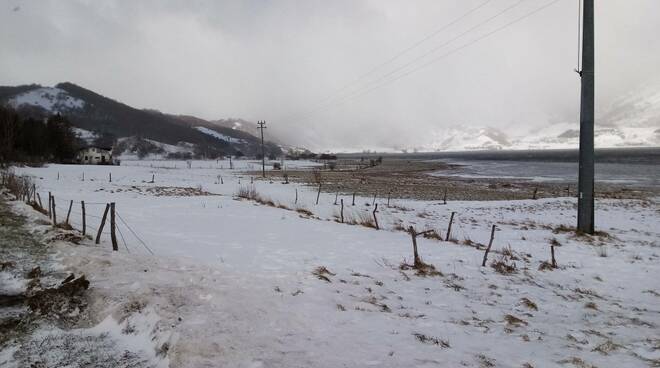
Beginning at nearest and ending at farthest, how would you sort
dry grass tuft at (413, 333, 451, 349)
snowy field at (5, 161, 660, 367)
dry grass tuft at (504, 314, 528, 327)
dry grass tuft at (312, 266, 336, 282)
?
snowy field at (5, 161, 660, 367)
dry grass tuft at (413, 333, 451, 349)
dry grass tuft at (504, 314, 528, 327)
dry grass tuft at (312, 266, 336, 282)

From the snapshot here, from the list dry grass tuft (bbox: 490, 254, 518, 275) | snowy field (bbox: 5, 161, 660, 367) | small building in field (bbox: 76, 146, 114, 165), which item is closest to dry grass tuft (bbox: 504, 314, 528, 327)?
snowy field (bbox: 5, 161, 660, 367)

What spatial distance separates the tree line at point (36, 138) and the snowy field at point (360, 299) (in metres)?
53.9

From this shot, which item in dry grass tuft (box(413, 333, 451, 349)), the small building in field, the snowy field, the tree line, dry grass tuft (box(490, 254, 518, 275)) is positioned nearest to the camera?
the snowy field

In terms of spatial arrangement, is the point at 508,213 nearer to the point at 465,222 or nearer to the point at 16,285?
the point at 465,222

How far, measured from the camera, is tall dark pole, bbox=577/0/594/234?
15.3 metres

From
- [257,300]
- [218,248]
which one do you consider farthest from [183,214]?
[257,300]

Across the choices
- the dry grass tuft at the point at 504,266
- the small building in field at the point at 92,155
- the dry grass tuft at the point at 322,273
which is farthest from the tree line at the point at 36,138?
the dry grass tuft at the point at 504,266

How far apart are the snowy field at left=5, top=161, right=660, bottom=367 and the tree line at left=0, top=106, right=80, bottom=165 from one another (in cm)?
5388

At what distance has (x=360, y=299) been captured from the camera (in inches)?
269

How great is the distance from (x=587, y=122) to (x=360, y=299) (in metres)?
14.9

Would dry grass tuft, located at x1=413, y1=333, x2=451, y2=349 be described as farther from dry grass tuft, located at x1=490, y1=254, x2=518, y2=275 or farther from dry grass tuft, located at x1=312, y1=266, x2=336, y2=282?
dry grass tuft, located at x1=490, y1=254, x2=518, y2=275

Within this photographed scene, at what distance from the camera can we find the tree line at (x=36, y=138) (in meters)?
52.6

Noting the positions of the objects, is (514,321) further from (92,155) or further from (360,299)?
(92,155)

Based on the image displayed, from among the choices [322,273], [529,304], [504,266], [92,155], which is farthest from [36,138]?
[529,304]
